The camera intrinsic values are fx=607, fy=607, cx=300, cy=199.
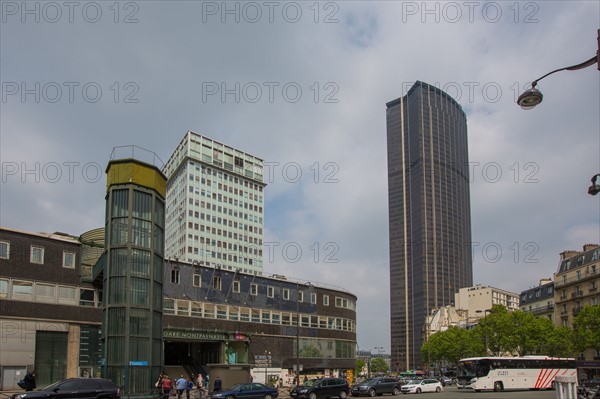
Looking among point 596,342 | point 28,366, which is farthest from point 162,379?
point 596,342

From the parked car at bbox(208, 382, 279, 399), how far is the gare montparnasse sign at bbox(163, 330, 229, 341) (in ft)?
63.1

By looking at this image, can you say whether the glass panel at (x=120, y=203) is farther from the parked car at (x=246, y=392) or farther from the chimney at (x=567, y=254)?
the chimney at (x=567, y=254)

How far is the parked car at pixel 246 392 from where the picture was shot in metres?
35.5

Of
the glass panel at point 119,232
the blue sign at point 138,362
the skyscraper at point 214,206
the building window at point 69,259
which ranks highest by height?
the skyscraper at point 214,206

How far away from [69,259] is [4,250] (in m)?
5.43

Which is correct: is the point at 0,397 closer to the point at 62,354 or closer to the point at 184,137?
the point at 62,354

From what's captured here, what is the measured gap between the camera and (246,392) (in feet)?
120

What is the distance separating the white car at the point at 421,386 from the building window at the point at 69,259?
29145mm

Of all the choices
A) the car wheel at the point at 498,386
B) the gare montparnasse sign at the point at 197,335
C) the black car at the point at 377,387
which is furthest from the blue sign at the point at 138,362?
the car wheel at the point at 498,386

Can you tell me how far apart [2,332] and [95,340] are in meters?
7.68

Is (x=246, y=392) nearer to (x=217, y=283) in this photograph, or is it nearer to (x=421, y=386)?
(x=421, y=386)

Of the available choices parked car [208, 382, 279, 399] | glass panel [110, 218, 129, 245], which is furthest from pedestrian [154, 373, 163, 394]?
glass panel [110, 218, 129, 245]

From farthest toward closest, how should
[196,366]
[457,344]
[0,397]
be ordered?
1. [457,344]
2. [196,366]
3. [0,397]

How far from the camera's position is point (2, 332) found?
43.7 m
